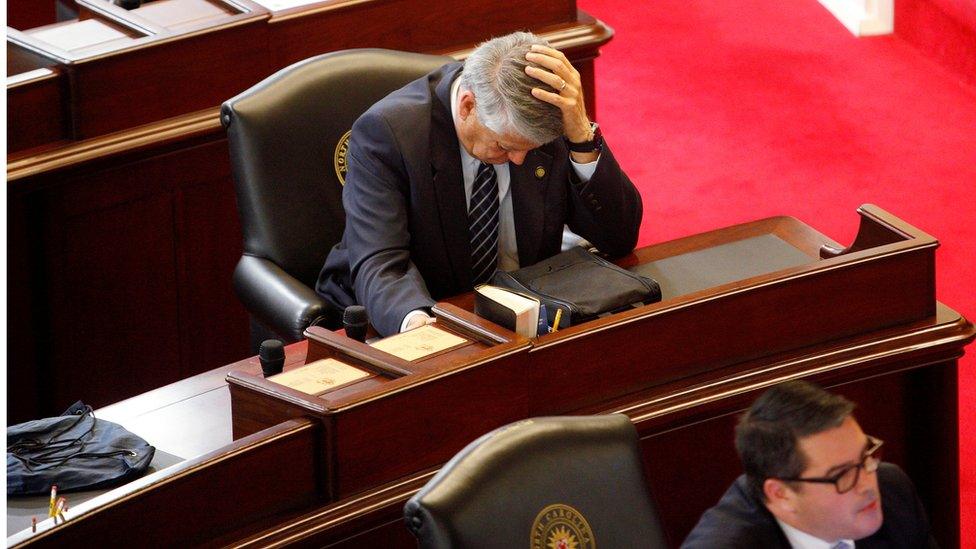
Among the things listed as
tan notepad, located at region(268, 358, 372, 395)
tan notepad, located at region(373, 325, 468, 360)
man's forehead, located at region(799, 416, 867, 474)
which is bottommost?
man's forehead, located at region(799, 416, 867, 474)

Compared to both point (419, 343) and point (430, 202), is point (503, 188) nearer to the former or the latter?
point (430, 202)

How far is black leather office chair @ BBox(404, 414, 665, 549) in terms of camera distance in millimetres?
1795

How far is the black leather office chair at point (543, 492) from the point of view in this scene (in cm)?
179

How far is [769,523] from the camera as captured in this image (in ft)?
6.56

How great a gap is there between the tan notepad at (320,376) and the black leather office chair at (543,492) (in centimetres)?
35

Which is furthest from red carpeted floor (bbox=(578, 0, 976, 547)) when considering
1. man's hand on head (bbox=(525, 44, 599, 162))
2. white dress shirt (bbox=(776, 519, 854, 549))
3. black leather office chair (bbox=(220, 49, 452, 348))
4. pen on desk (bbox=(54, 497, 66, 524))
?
pen on desk (bbox=(54, 497, 66, 524))

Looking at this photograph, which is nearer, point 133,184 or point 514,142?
point 514,142

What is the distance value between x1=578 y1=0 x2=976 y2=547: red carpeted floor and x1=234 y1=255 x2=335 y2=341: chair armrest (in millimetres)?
1802

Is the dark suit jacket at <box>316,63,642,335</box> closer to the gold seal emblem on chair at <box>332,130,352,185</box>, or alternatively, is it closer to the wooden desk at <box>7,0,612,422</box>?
the gold seal emblem on chair at <box>332,130,352,185</box>

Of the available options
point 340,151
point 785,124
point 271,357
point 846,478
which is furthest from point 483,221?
point 785,124

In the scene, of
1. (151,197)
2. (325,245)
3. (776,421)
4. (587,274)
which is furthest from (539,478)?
(151,197)

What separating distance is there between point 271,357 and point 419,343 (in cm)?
23

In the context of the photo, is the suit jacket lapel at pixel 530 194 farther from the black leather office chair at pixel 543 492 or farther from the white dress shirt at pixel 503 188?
the black leather office chair at pixel 543 492

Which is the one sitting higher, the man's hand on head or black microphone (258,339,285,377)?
the man's hand on head
